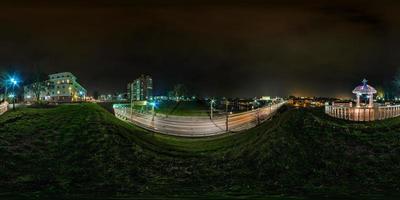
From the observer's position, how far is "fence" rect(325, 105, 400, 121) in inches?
1442

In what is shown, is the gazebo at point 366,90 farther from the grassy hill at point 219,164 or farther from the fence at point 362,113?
the grassy hill at point 219,164

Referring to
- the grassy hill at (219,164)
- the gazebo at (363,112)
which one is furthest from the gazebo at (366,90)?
the grassy hill at (219,164)

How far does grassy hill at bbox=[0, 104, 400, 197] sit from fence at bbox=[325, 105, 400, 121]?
16.1 feet

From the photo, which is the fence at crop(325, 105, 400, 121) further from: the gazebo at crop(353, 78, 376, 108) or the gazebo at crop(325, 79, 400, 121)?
the gazebo at crop(353, 78, 376, 108)

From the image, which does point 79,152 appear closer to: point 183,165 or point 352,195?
point 183,165

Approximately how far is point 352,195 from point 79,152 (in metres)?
16.2

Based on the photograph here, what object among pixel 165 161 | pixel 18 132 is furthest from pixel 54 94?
pixel 165 161

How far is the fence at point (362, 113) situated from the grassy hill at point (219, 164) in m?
4.91

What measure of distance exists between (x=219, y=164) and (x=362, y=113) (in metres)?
18.5

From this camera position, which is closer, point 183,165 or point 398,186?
point 398,186

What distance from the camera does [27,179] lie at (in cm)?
1991

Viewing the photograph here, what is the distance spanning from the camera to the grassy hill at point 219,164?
1862 centimetres

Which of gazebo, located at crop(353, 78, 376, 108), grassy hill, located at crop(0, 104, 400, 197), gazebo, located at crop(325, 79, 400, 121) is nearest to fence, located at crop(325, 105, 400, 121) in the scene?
gazebo, located at crop(325, 79, 400, 121)

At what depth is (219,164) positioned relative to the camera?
23.7 meters
